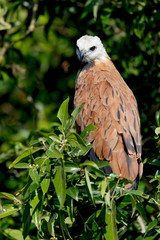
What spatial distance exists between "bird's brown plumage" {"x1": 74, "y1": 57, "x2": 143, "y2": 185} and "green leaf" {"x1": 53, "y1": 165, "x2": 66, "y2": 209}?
107cm

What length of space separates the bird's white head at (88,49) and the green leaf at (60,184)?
2360 millimetres

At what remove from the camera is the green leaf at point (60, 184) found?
1.86 m

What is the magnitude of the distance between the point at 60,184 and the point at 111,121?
1.45 meters

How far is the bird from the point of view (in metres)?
3.10

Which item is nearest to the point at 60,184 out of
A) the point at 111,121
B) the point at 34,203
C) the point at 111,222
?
the point at 34,203

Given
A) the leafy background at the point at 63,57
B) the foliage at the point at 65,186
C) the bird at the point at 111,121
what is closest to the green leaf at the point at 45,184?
the foliage at the point at 65,186

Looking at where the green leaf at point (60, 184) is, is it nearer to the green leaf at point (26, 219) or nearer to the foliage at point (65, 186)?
the foliage at point (65, 186)

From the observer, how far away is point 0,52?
4539 millimetres

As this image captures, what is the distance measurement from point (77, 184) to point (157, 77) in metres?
2.38

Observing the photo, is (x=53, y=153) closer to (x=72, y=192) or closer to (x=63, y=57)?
(x=72, y=192)

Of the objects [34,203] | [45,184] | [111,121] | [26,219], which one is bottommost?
[111,121]

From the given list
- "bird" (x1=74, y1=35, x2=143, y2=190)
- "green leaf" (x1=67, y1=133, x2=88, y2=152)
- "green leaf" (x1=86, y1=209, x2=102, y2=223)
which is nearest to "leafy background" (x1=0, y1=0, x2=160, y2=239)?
"bird" (x1=74, y1=35, x2=143, y2=190)

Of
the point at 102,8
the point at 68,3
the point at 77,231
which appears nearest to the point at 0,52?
the point at 68,3

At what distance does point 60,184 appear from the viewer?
1862mm
